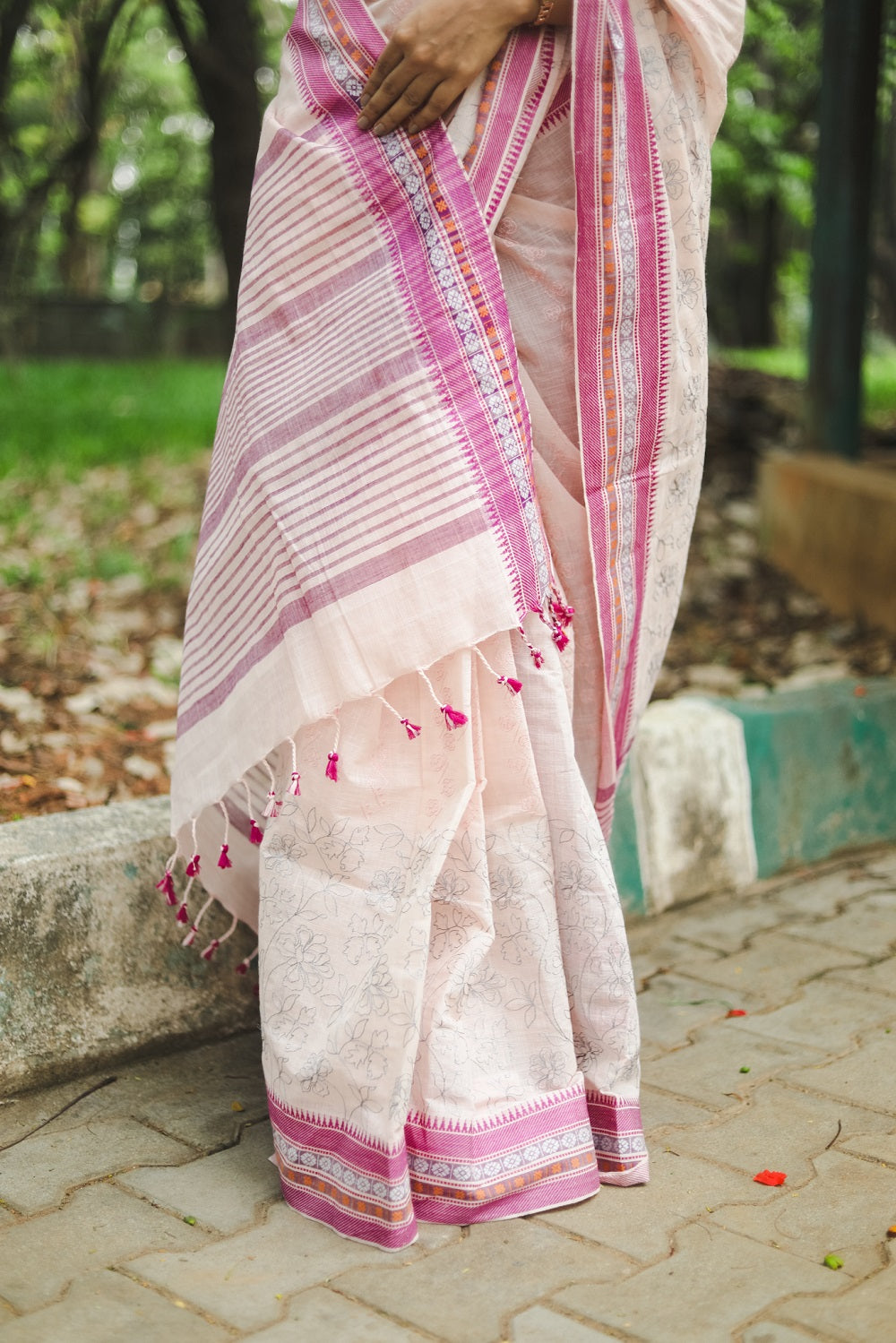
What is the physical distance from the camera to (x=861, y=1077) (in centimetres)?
238

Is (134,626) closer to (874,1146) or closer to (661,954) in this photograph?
(661,954)

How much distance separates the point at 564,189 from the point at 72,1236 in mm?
1601

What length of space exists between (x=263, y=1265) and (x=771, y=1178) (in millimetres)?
721

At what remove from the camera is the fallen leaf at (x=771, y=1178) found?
202 cm

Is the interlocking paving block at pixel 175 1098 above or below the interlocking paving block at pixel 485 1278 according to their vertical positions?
below

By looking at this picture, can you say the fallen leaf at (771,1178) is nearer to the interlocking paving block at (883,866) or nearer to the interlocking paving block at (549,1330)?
the interlocking paving block at (549,1330)

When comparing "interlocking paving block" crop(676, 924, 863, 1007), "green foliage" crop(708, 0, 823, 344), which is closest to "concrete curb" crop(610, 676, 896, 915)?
"interlocking paving block" crop(676, 924, 863, 1007)

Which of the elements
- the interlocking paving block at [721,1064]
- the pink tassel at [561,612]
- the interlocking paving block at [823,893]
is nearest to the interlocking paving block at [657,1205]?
the interlocking paving block at [721,1064]

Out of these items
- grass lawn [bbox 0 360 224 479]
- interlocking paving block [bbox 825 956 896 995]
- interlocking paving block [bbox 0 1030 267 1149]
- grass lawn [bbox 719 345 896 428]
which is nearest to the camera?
interlocking paving block [bbox 0 1030 267 1149]

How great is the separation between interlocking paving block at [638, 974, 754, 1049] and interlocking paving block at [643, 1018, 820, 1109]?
4 centimetres

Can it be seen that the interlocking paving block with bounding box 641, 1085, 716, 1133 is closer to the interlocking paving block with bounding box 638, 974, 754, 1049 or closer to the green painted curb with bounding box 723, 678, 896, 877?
the interlocking paving block with bounding box 638, 974, 754, 1049

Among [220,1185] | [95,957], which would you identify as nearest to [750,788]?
[95,957]

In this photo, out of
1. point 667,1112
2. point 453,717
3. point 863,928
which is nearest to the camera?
point 453,717

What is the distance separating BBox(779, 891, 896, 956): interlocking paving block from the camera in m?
3.01
